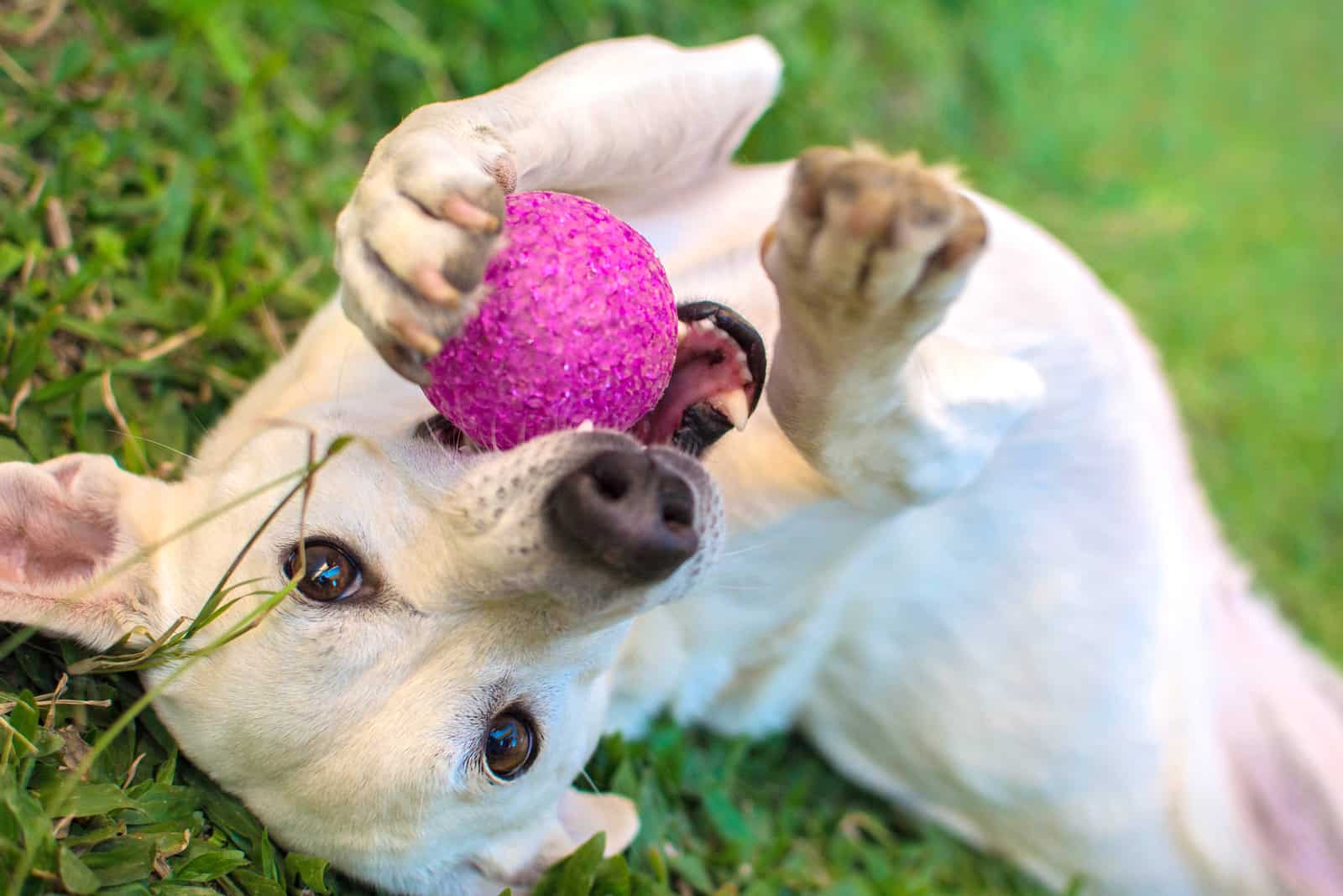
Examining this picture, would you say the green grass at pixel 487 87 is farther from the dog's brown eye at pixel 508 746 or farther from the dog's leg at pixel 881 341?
the dog's leg at pixel 881 341

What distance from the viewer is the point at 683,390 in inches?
79.0

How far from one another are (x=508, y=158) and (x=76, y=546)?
116cm

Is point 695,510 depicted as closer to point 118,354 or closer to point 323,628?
point 323,628

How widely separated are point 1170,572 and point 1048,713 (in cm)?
51

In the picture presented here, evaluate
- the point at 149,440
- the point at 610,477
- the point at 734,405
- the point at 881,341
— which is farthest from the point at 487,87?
the point at 610,477

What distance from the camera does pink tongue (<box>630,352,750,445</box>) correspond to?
1.98 meters

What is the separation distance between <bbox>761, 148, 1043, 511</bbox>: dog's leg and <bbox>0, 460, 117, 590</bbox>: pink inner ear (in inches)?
52.9

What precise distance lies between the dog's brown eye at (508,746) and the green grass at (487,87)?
0.35 meters

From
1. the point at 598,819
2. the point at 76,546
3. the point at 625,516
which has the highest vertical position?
the point at 625,516

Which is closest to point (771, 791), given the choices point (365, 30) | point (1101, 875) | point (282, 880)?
point (1101, 875)

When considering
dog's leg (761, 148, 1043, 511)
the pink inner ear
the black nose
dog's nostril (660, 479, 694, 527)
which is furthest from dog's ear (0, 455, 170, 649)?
dog's leg (761, 148, 1043, 511)

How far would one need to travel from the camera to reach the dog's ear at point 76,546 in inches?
81.0

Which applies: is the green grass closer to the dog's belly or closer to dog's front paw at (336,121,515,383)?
the dog's belly

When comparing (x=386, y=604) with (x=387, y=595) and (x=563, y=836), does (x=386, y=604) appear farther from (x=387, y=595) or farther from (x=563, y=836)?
(x=563, y=836)
